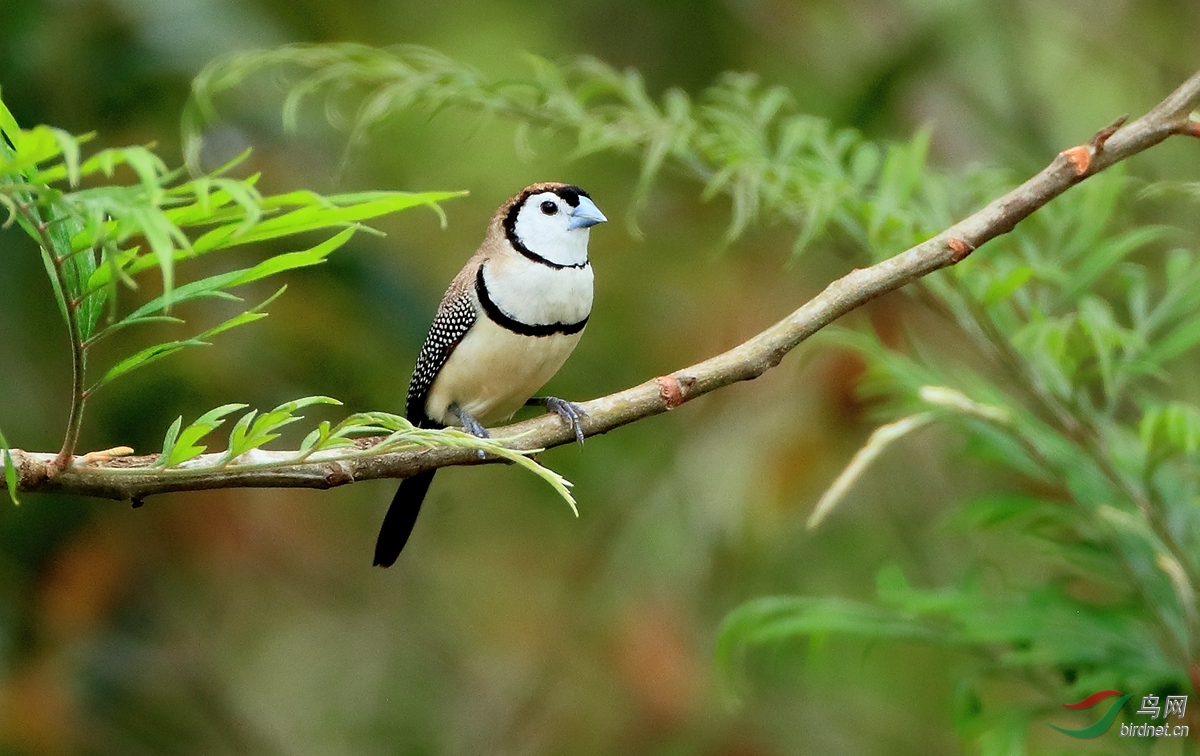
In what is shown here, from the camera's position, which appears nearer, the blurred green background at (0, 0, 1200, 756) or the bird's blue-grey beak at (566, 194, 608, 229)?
the bird's blue-grey beak at (566, 194, 608, 229)

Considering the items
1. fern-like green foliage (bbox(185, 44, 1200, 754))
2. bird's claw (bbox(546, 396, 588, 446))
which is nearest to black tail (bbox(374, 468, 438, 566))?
fern-like green foliage (bbox(185, 44, 1200, 754))

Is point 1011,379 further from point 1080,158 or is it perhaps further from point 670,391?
point 670,391

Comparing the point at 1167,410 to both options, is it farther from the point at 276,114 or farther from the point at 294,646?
the point at 294,646

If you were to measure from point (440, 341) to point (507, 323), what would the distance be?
0.28m

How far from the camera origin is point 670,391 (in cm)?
174

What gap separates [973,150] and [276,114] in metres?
2.24

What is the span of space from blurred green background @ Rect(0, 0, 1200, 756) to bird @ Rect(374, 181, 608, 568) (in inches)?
25.1

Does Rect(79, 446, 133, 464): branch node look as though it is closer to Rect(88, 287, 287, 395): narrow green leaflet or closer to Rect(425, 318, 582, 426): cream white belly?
Rect(88, 287, 287, 395): narrow green leaflet

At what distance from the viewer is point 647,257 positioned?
4.70 meters

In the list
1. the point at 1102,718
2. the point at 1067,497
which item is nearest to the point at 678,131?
the point at 1067,497

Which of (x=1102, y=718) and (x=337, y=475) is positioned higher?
(x=1102, y=718)

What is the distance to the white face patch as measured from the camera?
284 centimetres

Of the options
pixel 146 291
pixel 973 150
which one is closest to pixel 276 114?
pixel 146 291

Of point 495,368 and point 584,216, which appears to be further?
point 584,216
